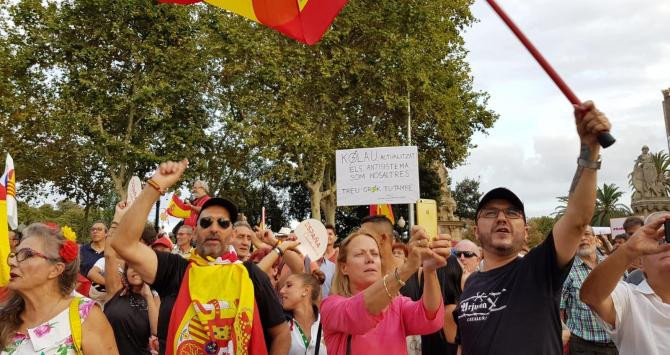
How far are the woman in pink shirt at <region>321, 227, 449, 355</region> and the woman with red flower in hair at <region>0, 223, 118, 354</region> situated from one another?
1.18 metres

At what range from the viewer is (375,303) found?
3055mm

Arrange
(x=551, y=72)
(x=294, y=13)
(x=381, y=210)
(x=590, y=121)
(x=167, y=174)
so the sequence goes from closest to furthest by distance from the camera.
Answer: (x=590, y=121) < (x=551, y=72) < (x=167, y=174) < (x=294, y=13) < (x=381, y=210)

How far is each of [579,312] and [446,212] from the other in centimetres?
2159

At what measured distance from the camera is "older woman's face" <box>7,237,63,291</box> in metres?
3.42

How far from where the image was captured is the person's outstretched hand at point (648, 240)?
2.89 meters

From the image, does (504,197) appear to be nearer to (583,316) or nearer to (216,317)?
(216,317)

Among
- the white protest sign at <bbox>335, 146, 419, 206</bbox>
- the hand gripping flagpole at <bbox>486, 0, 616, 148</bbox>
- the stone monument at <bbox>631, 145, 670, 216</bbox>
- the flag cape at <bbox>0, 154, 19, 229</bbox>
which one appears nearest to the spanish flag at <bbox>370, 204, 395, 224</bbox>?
the white protest sign at <bbox>335, 146, 419, 206</bbox>

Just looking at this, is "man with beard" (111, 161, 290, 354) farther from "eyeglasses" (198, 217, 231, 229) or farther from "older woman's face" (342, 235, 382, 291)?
"older woman's face" (342, 235, 382, 291)

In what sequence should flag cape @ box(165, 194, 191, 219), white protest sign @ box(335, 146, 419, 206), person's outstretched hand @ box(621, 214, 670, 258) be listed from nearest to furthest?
person's outstretched hand @ box(621, 214, 670, 258), white protest sign @ box(335, 146, 419, 206), flag cape @ box(165, 194, 191, 219)

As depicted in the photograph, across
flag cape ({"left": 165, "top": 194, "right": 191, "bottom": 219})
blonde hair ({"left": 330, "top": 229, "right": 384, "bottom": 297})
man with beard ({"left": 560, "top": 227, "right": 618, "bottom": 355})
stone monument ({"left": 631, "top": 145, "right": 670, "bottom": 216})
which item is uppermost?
stone monument ({"left": 631, "top": 145, "right": 670, "bottom": 216})

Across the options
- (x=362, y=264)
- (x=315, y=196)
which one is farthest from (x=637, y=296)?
(x=315, y=196)

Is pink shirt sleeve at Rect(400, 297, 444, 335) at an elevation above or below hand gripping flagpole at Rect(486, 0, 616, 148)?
below

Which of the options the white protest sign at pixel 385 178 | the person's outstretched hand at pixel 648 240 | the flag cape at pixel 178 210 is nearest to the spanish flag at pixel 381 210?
the white protest sign at pixel 385 178

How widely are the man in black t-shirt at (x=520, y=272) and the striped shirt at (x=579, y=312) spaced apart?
309 centimetres
